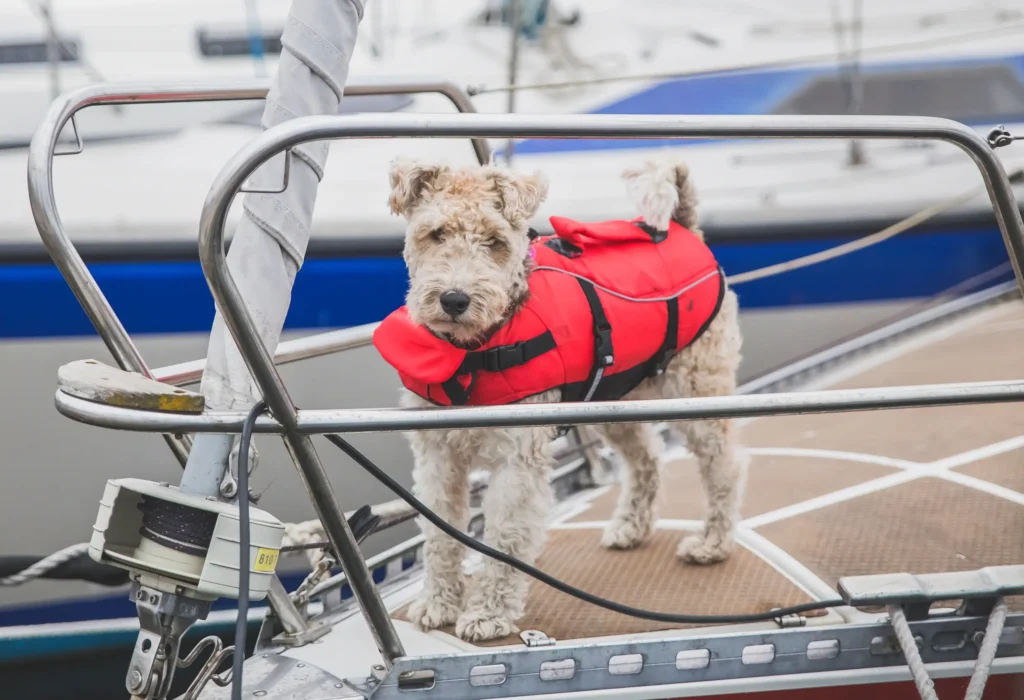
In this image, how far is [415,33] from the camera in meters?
4.62

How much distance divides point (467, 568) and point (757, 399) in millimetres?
1054

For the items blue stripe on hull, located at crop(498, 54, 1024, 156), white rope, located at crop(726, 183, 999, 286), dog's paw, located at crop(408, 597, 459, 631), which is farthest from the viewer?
blue stripe on hull, located at crop(498, 54, 1024, 156)

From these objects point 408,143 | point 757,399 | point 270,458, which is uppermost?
point 408,143

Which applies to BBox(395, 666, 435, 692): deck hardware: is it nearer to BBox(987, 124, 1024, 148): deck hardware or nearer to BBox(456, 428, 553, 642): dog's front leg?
BBox(456, 428, 553, 642): dog's front leg

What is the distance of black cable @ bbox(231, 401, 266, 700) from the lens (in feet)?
4.78

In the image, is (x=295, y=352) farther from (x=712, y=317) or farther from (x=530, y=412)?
(x=712, y=317)

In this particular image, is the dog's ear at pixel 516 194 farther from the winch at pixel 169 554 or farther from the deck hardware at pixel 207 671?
the deck hardware at pixel 207 671

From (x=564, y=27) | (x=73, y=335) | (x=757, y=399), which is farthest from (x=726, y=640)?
(x=564, y=27)

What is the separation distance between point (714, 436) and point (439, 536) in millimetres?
792

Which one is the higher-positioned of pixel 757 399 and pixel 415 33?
pixel 415 33

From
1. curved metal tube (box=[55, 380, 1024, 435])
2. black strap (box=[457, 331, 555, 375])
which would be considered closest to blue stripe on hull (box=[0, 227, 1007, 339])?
black strap (box=[457, 331, 555, 375])

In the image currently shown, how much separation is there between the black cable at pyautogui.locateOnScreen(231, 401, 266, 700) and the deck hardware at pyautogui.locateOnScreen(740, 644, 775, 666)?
3.13 ft

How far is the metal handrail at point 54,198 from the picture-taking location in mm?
1752

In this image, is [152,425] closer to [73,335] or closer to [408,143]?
[73,335]
